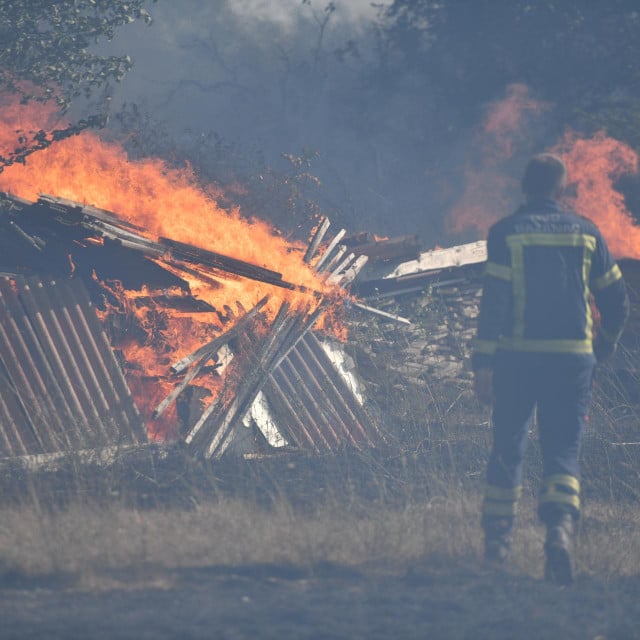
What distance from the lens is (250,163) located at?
18766 millimetres

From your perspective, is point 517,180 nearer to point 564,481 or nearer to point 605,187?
point 605,187

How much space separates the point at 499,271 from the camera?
215 inches

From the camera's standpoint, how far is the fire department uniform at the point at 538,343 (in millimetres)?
5293

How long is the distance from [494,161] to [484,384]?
58.9ft

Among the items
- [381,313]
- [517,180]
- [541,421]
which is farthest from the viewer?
[517,180]

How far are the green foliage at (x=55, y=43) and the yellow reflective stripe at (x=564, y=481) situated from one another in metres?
9.97

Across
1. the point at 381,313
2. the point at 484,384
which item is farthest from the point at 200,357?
the point at 484,384

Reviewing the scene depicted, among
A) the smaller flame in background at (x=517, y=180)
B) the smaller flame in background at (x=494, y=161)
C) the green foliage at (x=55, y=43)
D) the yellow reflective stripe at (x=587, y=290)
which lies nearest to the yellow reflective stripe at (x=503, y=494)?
the yellow reflective stripe at (x=587, y=290)

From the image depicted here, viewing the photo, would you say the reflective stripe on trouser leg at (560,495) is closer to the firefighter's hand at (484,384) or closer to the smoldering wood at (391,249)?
the firefighter's hand at (484,384)

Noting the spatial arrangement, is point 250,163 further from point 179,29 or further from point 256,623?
point 256,623

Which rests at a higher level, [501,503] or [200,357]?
[200,357]

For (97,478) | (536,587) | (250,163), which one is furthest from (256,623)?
(250,163)

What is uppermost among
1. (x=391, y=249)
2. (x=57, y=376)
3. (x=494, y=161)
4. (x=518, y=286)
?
(x=494, y=161)

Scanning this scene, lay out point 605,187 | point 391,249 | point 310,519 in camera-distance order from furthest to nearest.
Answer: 1. point 605,187
2. point 391,249
3. point 310,519
